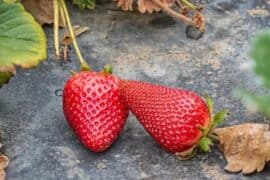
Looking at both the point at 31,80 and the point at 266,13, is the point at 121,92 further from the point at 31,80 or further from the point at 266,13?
the point at 266,13

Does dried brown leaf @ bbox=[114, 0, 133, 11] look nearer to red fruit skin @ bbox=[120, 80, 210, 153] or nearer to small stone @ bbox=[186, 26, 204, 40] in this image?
small stone @ bbox=[186, 26, 204, 40]

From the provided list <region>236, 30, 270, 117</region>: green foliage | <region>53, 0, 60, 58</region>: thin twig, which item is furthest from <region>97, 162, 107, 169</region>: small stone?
<region>236, 30, 270, 117</region>: green foliage

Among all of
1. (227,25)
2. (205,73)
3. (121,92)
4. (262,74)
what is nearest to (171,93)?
(121,92)

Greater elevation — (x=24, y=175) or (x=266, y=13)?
(x=266, y=13)

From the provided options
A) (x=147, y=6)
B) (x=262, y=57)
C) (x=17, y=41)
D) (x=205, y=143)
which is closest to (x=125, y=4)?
(x=147, y=6)

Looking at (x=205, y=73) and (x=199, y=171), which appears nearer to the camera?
(x=199, y=171)

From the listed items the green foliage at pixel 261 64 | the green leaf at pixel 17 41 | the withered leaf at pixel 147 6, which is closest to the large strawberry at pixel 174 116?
the green leaf at pixel 17 41

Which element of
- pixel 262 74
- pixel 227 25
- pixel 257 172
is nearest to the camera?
pixel 262 74

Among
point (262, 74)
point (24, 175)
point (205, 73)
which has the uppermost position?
point (262, 74)

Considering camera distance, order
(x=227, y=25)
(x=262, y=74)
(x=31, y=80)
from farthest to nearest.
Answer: (x=227, y=25), (x=31, y=80), (x=262, y=74)
